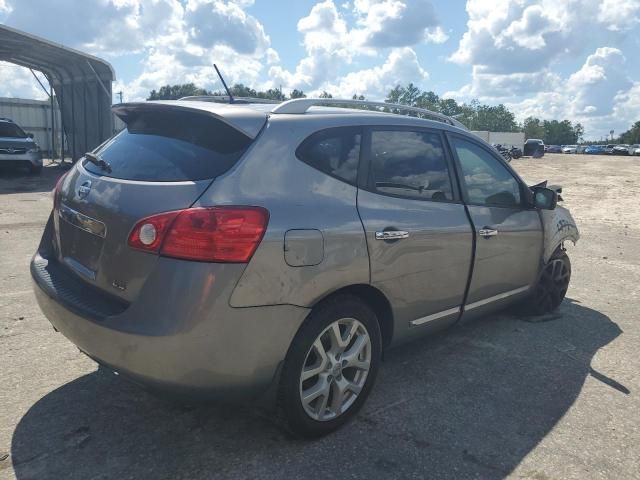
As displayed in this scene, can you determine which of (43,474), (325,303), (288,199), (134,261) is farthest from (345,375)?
(43,474)

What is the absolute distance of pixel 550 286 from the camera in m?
4.85

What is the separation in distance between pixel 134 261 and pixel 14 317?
264 cm

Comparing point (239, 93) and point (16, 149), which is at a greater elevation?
point (239, 93)

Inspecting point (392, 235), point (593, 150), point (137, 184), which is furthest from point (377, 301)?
point (593, 150)

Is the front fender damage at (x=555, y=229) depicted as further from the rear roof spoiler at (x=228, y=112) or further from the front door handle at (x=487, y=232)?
the rear roof spoiler at (x=228, y=112)

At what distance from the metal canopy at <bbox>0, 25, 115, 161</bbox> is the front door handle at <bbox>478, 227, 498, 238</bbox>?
16469mm

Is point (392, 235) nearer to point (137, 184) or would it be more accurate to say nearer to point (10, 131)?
point (137, 184)

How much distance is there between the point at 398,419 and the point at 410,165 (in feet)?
4.96

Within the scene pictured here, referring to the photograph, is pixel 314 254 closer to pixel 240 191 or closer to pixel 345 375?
pixel 240 191

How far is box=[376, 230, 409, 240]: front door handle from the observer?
9.60ft

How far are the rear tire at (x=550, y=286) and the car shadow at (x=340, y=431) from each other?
1.00m

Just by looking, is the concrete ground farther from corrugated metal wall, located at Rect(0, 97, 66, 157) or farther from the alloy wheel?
corrugated metal wall, located at Rect(0, 97, 66, 157)

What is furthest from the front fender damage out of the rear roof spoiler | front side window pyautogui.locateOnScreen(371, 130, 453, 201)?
the rear roof spoiler

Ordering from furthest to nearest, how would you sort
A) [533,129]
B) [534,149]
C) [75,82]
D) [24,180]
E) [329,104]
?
[533,129] → [534,149] → [75,82] → [24,180] → [329,104]
